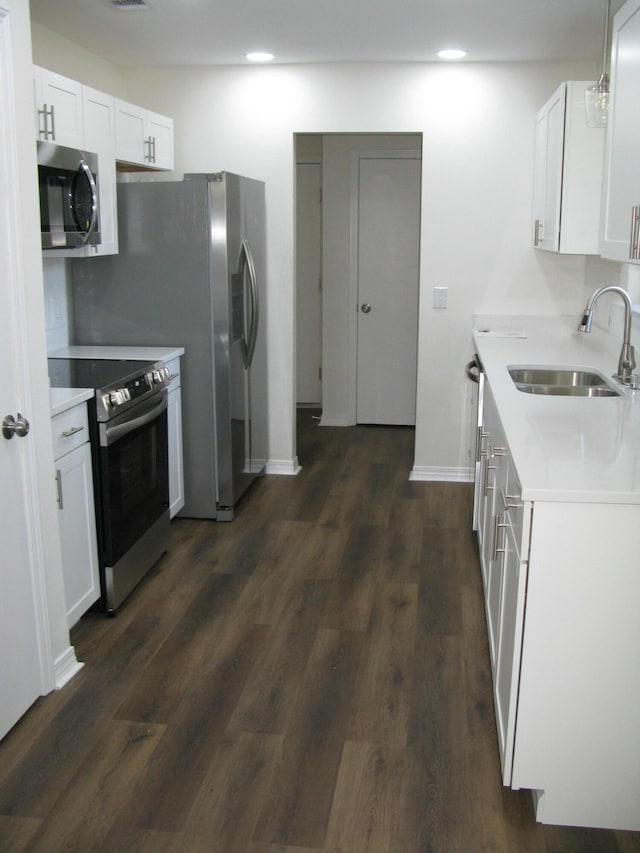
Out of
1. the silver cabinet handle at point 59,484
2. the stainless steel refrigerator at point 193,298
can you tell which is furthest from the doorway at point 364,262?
the silver cabinet handle at point 59,484

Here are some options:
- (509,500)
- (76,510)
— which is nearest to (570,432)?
(509,500)

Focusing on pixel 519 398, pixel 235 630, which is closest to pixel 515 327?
pixel 519 398

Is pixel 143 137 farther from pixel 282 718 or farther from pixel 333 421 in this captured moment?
pixel 282 718

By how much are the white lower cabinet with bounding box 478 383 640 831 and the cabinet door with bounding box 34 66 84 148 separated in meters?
2.35

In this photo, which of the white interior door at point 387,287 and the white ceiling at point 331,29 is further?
the white interior door at point 387,287

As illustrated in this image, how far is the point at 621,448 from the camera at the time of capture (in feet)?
8.02

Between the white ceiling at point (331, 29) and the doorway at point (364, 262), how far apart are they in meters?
1.46

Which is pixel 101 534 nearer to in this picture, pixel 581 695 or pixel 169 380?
pixel 169 380

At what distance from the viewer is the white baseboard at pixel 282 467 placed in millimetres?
5430

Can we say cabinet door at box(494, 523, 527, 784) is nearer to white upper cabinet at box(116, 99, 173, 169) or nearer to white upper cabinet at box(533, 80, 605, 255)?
white upper cabinet at box(533, 80, 605, 255)

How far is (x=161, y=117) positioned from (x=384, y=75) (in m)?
1.30

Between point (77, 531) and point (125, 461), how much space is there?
0.41 meters

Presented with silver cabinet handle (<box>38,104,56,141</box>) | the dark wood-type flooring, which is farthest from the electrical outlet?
silver cabinet handle (<box>38,104,56,141</box>)

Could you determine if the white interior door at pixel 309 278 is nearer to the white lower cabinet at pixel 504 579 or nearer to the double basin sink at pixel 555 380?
the double basin sink at pixel 555 380
